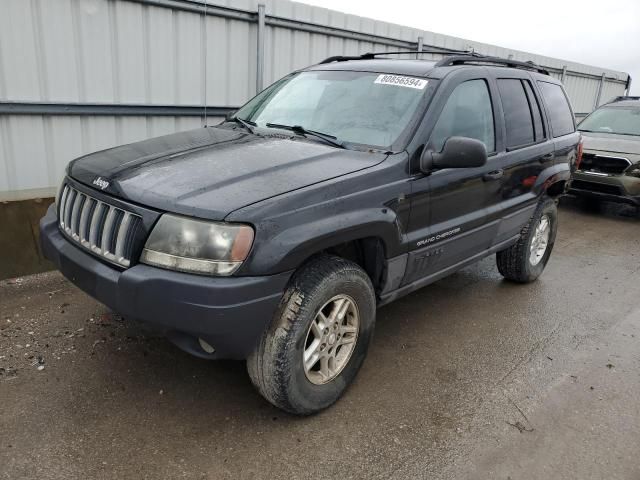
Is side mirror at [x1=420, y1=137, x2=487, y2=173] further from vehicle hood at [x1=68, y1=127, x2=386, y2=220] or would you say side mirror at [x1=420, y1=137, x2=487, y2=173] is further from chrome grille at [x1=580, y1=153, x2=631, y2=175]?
chrome grille at [x1=580, y1=153, x2=631, y2=175]

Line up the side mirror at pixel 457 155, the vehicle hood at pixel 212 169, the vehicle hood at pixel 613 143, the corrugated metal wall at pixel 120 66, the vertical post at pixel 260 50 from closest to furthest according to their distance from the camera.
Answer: the vehicle hood at pixel 212 169 → the side mirror at pixel 457 155 → the corrugated metal wall at pixel 120 66 → the vertical post at pixel 260 50 → the vehicle hood at pixel 613 143

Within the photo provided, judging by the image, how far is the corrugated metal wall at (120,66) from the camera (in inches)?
180

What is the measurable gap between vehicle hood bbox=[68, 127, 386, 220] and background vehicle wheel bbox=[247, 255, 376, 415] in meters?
0.49

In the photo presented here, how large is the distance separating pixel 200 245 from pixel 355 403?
1.35 meters

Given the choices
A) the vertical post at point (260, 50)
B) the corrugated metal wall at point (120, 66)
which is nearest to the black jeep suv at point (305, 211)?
the corrugated metal wall at point (120, 66)

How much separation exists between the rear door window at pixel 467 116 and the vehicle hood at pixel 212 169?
22.7 inches

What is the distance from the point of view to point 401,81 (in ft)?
11.4

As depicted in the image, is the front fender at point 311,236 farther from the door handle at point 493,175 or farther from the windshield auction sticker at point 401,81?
the door handle at point 493,175

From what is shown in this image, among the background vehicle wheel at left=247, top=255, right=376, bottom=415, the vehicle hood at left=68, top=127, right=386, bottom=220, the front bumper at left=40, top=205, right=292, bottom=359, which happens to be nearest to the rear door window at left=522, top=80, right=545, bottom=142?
the vehicle hood at left=68, top=127, right=386, bottom=220

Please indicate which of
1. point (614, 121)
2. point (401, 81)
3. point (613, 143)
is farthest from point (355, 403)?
point (614, 121)

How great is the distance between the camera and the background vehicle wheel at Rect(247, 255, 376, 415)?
2.53 metres

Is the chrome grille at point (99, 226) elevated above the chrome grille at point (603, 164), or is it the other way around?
the chrome grille at point (99, 226)

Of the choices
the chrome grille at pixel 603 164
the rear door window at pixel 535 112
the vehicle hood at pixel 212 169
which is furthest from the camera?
the chrome grille at pixel 603 164

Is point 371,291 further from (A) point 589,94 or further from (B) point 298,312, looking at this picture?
(A) point 589,94
